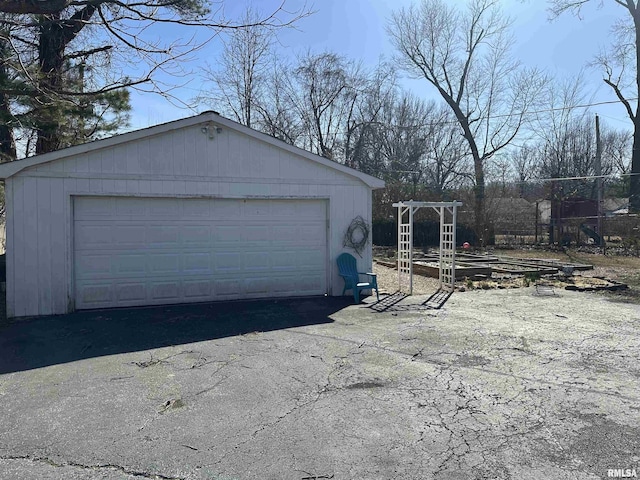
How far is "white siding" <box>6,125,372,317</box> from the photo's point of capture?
7355 millimetres

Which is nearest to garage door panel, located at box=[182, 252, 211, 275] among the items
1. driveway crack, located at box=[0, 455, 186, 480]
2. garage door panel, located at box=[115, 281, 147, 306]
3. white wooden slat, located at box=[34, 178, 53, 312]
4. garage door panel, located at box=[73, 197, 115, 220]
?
garage door panel, located at box=[115, 281, 147, 306]

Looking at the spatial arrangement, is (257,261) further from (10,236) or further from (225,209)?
(10,236)

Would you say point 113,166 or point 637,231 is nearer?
point 113,166

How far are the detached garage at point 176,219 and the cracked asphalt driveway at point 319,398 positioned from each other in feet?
3.54

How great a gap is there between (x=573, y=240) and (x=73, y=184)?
21704 mm

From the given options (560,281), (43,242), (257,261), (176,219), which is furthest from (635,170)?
(43,242)


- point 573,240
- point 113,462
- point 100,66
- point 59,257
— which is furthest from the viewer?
point 573,240

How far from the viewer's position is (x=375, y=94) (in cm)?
2834

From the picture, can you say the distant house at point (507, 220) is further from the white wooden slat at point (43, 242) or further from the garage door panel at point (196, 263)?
the white wooden slat at point (43, 242)

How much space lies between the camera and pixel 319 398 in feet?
13.3

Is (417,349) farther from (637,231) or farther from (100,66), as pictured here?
(637,231)

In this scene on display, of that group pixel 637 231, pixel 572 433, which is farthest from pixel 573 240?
pixel 572 433

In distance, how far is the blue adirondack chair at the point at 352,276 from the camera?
28.6ft

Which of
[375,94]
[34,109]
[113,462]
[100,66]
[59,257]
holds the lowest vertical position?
[113,462]
